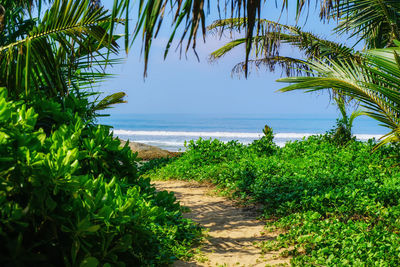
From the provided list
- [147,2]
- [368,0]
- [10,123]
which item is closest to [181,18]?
[147,2]

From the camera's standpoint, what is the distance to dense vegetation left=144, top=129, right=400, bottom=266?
10.3ft

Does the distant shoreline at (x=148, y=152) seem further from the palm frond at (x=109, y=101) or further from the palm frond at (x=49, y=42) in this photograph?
the palm frond at (x=49, y=42)

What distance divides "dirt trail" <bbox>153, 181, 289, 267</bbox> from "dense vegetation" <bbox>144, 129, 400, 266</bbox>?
22cm

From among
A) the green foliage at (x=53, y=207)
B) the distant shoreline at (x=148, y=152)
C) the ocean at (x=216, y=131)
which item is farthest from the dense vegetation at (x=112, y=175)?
the ocean at (x=216, y=131)

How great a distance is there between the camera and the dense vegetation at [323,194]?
10.3 feet

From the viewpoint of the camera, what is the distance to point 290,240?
3.53 meters

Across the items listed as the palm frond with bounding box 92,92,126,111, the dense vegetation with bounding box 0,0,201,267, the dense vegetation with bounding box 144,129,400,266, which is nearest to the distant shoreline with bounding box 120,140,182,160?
the dense vegetation with bounding box 144,129,400,266

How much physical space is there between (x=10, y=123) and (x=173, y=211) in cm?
244

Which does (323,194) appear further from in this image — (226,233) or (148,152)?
(148,152)

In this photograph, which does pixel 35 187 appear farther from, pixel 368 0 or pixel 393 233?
pixel 368 0

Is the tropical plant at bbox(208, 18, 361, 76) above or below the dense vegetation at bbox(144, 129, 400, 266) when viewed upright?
above

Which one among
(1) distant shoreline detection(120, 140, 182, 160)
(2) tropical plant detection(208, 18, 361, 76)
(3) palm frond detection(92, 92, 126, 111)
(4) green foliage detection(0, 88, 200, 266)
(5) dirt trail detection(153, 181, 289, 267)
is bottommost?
(5) dirt trail detection(153, 181, 289, 267)

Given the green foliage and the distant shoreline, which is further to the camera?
the distant shoreline

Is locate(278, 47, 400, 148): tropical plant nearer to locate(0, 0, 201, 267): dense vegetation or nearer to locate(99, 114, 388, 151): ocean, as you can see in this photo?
locate(0, 0, 201, 267): dense vegetation
